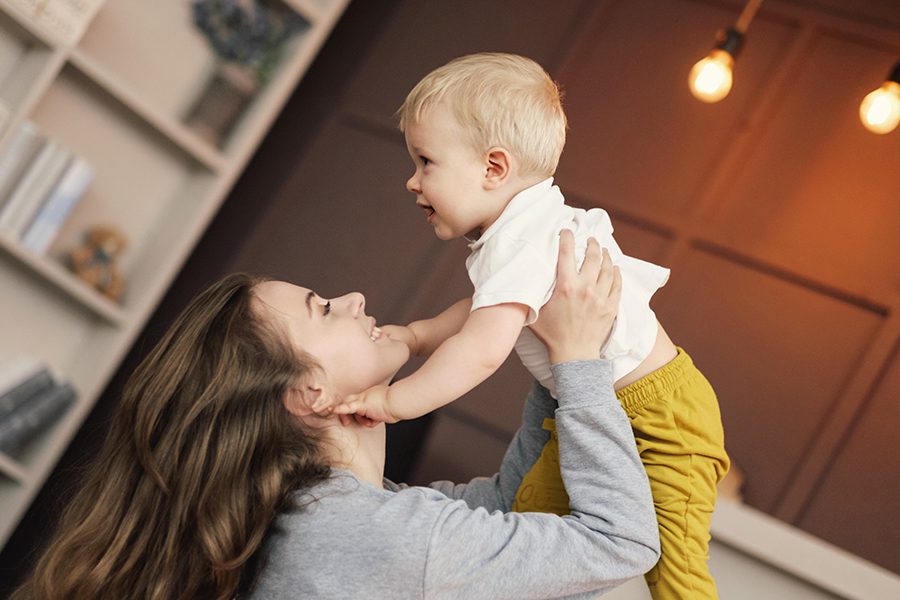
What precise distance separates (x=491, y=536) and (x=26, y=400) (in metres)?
2.20

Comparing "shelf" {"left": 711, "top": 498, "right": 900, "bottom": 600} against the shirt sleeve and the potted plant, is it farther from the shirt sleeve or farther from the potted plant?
the potted plant

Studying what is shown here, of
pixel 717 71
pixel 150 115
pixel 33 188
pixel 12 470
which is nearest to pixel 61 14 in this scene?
pixel 150 115

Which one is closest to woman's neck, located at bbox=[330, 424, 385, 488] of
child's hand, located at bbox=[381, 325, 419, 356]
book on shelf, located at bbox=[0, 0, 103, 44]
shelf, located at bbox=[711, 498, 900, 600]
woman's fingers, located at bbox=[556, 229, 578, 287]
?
child's hand, located at bbox=[381, 325, 419, 356]

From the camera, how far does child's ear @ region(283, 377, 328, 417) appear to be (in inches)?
56.4

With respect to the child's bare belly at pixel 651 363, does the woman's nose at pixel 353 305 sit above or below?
below

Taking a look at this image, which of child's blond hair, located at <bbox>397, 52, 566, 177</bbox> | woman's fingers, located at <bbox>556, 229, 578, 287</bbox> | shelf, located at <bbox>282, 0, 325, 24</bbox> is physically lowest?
woman's fingers, located at <bbox>556, 229, 578, 287</bbox>

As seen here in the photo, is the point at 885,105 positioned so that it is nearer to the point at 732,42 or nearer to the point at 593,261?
the point at 732,42

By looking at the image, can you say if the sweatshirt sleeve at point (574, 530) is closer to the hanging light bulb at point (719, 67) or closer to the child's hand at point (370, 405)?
the child's hand at point (370, 405)

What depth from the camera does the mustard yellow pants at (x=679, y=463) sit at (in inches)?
55.2

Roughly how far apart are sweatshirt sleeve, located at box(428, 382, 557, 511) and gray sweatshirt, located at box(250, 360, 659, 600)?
13.2 inches

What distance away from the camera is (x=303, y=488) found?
4.52ft

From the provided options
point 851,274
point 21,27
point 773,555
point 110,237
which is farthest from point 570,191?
point 773,555

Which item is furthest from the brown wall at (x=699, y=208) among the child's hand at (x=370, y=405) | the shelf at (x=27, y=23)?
the child's hand at (x=370, y=405)

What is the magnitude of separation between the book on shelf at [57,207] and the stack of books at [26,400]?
14.6 inches
